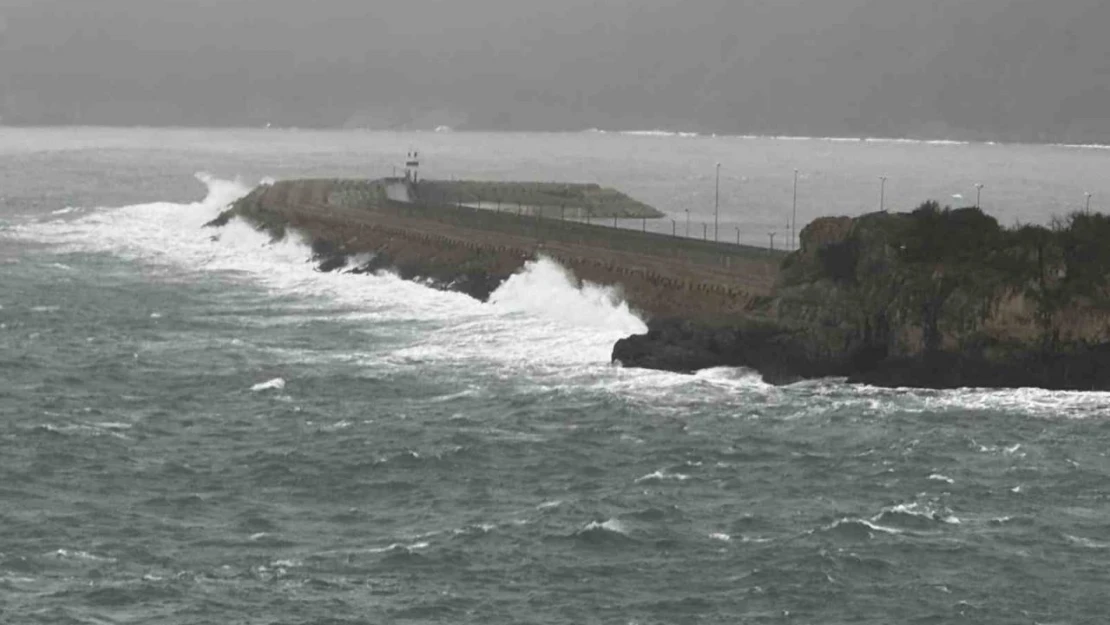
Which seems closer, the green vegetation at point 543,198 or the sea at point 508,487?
the sea at point 508,487

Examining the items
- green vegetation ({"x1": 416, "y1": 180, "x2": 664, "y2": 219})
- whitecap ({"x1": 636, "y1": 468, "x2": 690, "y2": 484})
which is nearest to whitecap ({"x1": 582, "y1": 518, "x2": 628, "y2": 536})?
whitecap ({"x1": 636, "y1": 468, "x2": 690, "y2": 484})

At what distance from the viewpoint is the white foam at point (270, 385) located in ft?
220

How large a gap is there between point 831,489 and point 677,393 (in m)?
14.2

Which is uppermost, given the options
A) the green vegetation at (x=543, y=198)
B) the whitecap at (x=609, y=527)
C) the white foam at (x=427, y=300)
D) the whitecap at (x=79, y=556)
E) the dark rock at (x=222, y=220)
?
the green vegetation at (x=543, y=198)

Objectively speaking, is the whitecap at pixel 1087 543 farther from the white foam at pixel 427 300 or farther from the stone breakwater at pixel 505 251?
the stone breakwater at pixel 505 251

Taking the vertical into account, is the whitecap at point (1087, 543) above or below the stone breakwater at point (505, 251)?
below

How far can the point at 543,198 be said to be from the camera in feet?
542

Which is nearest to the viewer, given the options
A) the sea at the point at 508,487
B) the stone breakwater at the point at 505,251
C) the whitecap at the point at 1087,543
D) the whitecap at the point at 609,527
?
the sea at the point at 508,487

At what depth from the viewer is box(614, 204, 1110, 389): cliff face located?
67250mm

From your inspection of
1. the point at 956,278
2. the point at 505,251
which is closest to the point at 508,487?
the point at 956,278

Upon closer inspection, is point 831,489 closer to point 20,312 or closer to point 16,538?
point 16,538

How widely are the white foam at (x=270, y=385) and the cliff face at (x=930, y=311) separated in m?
13.1

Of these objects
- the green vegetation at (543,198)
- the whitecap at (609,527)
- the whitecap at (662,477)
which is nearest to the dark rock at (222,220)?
the green vegetation at (543,198)

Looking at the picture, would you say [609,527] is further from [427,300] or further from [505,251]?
[505,251]
